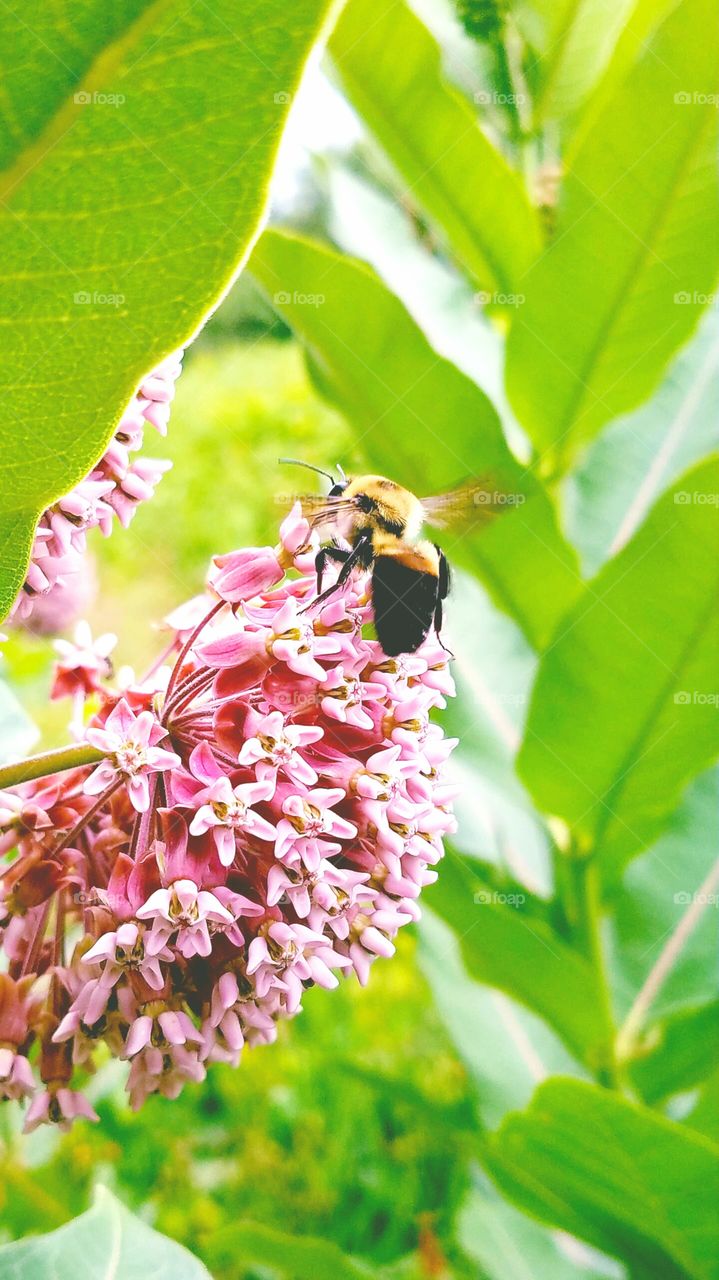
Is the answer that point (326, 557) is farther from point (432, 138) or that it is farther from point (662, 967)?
point (662, 967)

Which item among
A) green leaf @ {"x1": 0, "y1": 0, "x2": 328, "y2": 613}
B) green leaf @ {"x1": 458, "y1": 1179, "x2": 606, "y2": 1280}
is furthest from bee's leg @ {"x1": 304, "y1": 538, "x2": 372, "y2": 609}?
green leaf @ {"x1": 458, "y1": 1179, "x2": 606, "y2": 1280}

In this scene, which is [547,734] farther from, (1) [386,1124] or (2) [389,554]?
(1) [386,1124]

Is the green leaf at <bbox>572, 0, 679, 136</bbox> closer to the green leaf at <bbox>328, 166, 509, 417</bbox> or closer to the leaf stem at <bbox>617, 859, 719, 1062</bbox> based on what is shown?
the green leaf at <bbox>328, 166, 509, 417</bbox>

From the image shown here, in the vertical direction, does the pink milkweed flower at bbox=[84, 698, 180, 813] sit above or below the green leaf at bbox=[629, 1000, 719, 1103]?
above

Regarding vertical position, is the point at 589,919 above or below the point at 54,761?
below

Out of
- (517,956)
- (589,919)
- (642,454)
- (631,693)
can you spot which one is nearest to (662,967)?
(589,919)

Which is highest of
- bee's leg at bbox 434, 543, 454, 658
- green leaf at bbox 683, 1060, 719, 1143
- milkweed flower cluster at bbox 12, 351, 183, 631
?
milkweed flower cluster at bbox 12, 351, 183, 631

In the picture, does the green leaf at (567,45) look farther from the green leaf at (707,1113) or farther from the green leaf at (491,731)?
the green leaf at (707,1113)
